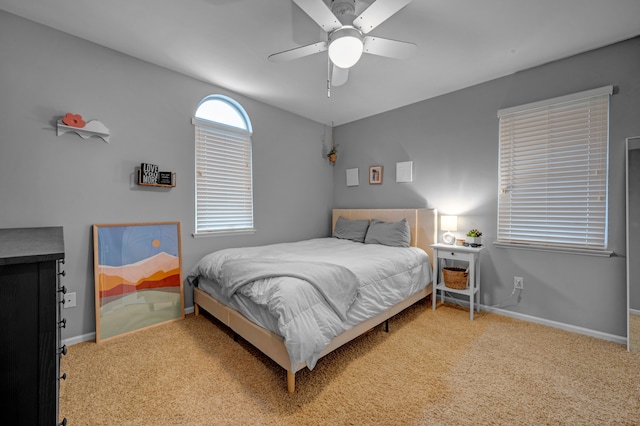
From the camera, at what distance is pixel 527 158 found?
2.75m

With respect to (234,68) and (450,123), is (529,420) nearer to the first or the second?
(450,123)

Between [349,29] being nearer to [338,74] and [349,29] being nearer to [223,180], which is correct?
[338,74]

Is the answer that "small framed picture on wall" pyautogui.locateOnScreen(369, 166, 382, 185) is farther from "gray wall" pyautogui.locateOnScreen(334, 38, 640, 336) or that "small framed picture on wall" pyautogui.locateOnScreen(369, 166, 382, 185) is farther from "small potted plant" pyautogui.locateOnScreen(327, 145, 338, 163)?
"small potted plant" pyautogui.locateOnScreen(327, 145, 338, 163)

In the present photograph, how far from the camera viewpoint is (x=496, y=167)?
2930 mm

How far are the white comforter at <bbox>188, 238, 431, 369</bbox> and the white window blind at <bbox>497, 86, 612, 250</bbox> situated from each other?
3.64 feet

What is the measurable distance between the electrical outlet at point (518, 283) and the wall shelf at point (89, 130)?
4.21 meters

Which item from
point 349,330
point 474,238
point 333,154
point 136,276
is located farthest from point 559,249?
point 136,276

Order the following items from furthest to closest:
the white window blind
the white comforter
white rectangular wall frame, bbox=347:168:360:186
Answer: white rectangular wall frame, bbox=347:168:360:186, the white window blind, the white comforter

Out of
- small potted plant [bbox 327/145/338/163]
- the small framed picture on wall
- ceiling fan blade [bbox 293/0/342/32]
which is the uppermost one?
ceiling fan blade [bbox 293/0/342/32]

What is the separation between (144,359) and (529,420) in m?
2.57

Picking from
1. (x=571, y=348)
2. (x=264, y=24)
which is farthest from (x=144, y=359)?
(x=571, y=348)

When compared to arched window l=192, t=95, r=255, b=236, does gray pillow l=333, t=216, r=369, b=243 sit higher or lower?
lower

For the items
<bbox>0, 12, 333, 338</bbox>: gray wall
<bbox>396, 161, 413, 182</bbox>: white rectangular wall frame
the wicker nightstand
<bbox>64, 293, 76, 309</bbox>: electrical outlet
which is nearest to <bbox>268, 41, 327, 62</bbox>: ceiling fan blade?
<bbox>0, 12, 333, 338</bbox>: gray wall

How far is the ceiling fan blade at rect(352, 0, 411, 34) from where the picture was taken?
4.92ft
